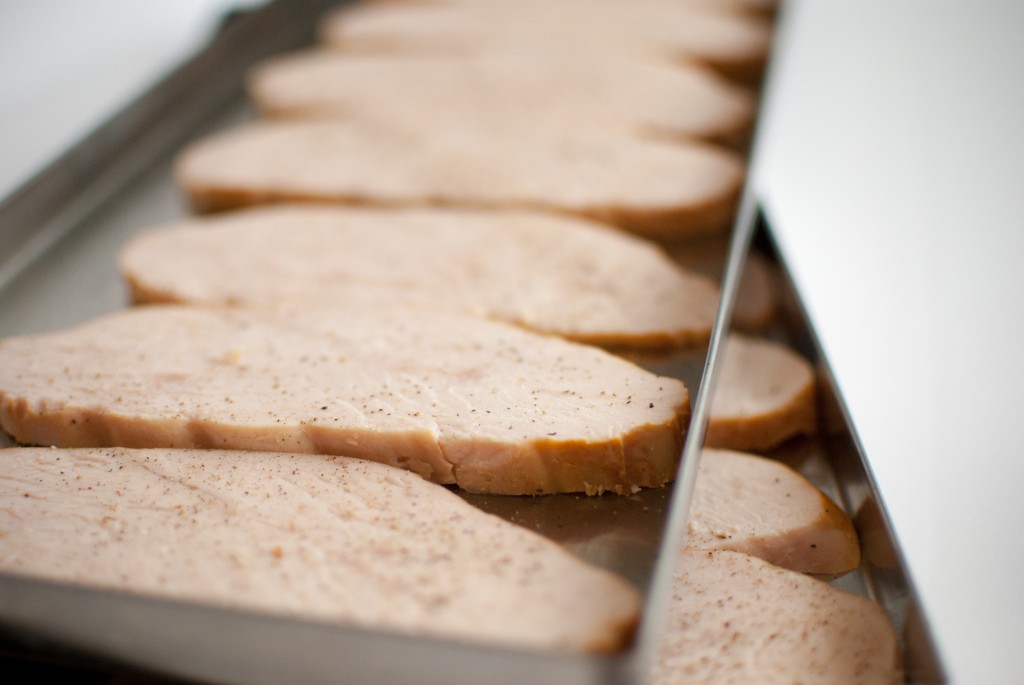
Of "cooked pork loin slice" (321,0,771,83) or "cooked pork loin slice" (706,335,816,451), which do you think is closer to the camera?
"cooked pork loin slice" (706,335,816,451)

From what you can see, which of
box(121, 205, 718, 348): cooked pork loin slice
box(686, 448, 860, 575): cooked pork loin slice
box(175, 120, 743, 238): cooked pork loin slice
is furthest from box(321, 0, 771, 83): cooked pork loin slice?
box(686, 448, 860, 575): cooked pork loin slice

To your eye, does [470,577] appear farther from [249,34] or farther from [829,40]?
[829,40]

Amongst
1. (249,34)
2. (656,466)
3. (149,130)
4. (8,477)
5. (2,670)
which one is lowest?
(2,670)

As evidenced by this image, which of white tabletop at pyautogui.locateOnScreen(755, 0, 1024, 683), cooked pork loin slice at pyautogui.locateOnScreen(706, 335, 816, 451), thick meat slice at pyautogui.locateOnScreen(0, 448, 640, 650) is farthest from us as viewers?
cooked pork loin slice at pyautogui.locateOnScreen(706, 335, 816, 451)

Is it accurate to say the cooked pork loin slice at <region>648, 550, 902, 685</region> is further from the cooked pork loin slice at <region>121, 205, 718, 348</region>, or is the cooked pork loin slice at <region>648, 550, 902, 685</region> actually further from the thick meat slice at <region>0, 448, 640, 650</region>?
the cooked pork loin slice at <region>121, 205, 718, 348</region>

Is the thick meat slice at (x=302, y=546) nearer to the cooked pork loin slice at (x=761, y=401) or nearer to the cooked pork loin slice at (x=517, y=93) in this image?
the cooked pork loin slice at (x=761, y=401)

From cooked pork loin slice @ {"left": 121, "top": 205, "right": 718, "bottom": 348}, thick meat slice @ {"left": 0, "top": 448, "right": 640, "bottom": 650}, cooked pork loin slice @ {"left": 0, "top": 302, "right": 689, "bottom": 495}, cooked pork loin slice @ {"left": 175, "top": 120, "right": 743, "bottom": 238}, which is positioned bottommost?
thick meat slice @ {"left": 0, "top": 448, "right": 640, "bottom": 650}

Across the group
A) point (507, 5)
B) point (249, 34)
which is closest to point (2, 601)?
point (249, 34)
